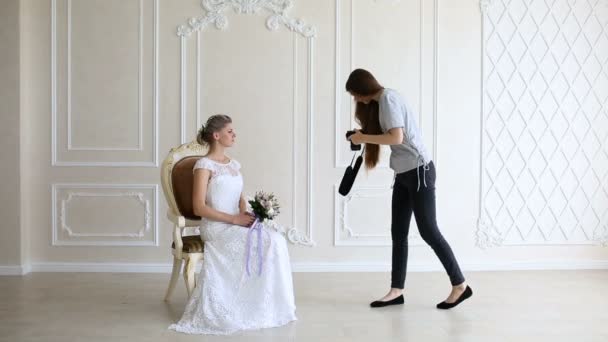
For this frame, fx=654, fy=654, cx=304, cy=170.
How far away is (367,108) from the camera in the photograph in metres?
3.77

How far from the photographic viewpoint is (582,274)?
4.98 metres

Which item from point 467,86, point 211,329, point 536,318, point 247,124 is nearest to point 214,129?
point 211,329

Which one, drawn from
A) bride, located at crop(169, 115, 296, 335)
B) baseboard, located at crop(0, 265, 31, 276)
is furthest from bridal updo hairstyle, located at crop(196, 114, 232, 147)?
baseboard, located at crop(0, 265, 31, 276)

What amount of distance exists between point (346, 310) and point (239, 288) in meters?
0.74

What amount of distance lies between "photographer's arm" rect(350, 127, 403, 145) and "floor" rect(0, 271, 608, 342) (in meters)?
0.97

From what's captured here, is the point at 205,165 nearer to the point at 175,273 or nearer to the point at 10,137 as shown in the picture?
the point at 175,273

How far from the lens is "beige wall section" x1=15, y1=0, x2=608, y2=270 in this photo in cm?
493

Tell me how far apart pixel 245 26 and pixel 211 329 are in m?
2.56

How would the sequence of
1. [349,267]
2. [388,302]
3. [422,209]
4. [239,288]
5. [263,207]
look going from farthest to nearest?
[349,267]
[388,302]
[422,209]
[263,207]
[239,288]

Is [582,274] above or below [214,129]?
below

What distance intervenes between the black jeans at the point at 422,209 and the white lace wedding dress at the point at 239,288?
0.81 metres

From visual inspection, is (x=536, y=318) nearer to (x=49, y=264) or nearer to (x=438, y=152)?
(x=438, y=152)

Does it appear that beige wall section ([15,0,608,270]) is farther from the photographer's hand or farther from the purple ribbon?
the purple ribbon

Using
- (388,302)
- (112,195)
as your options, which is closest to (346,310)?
(388,302)
